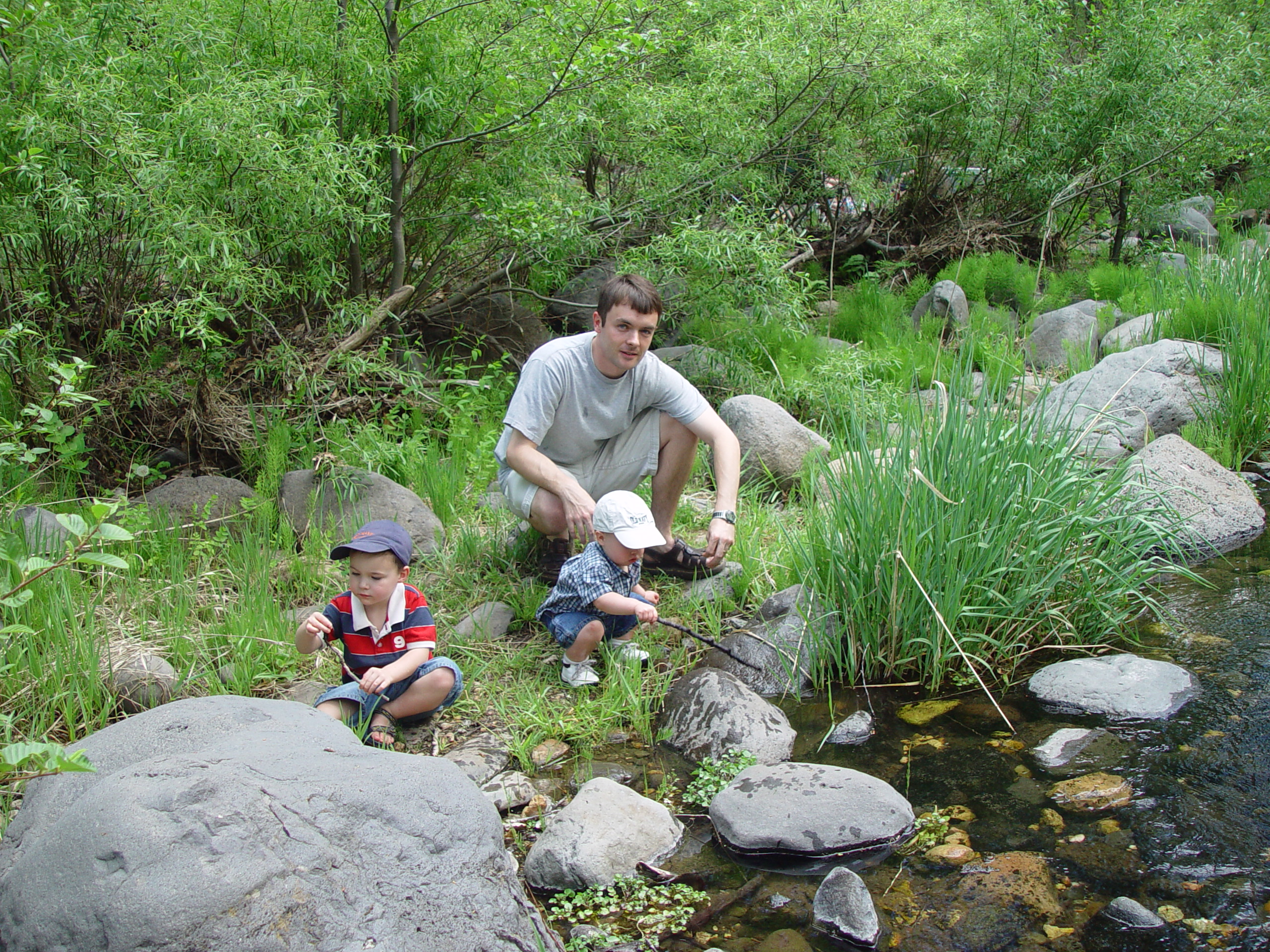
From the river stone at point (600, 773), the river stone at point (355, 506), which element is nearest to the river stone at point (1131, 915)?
the river stone at point (600, 773)

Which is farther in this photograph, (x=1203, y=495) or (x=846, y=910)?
(x=1203, y=495)

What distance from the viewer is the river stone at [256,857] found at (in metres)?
1.87

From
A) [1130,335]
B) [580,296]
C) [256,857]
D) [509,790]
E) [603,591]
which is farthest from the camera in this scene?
[580,296]

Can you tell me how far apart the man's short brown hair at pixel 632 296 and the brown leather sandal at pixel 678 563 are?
1057mm

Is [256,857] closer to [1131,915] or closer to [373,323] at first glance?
[1131,915]

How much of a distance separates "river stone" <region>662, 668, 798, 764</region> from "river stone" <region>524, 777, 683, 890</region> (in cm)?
43

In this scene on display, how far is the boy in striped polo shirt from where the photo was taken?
3062 millimetres

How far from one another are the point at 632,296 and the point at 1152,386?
383 centimetres

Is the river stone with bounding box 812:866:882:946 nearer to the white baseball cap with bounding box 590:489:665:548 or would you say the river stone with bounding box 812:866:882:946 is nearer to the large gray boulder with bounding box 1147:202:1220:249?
the white baseball cap with bounding box 590:489:665:548

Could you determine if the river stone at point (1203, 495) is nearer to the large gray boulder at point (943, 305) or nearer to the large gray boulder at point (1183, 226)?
the large gray boulder at point (943, 305)

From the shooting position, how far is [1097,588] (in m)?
3.83

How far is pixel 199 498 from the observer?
16.0ft

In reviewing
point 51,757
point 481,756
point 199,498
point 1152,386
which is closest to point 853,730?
point 481,756

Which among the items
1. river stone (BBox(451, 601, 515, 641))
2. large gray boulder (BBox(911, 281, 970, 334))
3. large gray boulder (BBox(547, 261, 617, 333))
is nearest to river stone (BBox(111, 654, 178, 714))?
river stone (BBox(451, 601, 515, 641))
